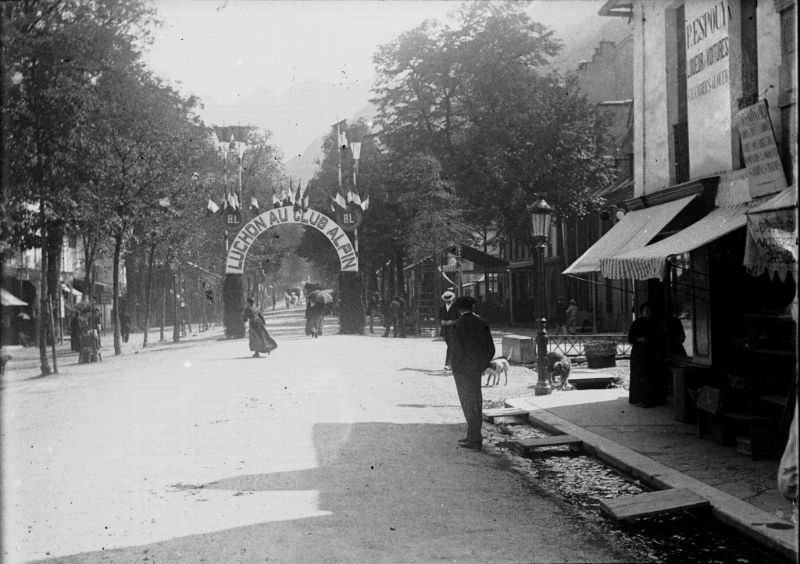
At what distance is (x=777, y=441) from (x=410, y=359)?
579 inches

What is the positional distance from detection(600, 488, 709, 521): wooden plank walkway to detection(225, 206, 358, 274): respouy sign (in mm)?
27839

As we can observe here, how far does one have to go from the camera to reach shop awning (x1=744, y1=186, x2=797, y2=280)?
6270mm

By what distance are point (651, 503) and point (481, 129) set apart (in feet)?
99.0

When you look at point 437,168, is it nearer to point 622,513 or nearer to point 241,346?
point 241,346

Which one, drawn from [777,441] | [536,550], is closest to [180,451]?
[536,550]

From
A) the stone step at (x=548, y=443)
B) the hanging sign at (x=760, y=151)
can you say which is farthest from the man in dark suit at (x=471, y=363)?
the hanging sign at (x=760, y=151)

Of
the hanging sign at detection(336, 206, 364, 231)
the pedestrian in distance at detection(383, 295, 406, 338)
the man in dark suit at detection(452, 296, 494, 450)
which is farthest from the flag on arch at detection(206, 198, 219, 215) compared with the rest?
the man in dark suit at detection(452, 296, 494, 450)

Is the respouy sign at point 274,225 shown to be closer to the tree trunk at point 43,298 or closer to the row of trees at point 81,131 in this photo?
the row of trees at point 81,131

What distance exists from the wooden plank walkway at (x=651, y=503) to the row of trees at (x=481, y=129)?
88.5 ft

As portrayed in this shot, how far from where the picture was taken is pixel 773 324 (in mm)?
9375

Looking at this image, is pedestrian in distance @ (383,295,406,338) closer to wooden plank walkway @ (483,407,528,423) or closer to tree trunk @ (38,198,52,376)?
tree trunk @ (38,198,52,376)

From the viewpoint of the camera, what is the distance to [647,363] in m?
12.3

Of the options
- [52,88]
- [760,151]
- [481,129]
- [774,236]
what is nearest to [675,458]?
[774,236]

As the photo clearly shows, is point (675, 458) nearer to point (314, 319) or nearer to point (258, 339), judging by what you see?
point (258, 339)
